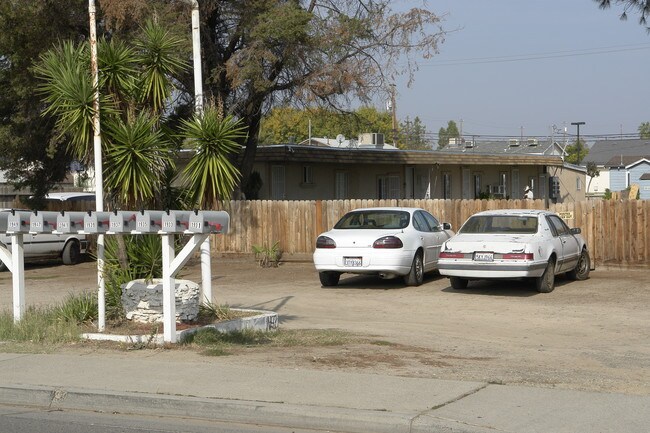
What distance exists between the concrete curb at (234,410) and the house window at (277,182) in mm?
22790

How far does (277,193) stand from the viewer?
32031mm

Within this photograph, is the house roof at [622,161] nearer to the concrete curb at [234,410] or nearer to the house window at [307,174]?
the house window at [307,174]

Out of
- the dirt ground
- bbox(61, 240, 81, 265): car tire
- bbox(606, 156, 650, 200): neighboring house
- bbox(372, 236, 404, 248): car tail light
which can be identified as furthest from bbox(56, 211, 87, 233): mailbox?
bbox(606, 156, 650, 200): neighboring house

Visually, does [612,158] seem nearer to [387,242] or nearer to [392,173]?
[392,173]

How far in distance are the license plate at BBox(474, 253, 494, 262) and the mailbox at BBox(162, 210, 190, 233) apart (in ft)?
23.4

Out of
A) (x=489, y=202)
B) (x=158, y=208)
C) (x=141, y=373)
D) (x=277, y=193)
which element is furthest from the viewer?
(x=277, y=193)

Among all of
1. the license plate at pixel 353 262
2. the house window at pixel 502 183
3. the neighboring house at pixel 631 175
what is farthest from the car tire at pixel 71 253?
the neighboring house at pixel 631 175

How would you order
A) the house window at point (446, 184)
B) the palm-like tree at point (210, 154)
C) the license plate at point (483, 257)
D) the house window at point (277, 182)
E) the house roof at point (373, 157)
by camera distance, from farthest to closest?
the house window at point (446, 184) < the house window at point (277, 182) < the house roof at point (373, 157) < the license plate at point (483, 257) < the palm-like tree at point (210, 154)

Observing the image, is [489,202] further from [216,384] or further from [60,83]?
[216,384]

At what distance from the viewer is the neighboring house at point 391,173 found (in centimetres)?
3180

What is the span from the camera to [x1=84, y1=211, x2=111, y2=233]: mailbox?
11.3 meters

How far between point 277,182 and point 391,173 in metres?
6.35

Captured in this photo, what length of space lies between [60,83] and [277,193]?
1997cm

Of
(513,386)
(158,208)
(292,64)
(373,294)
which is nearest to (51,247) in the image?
(292,64)
